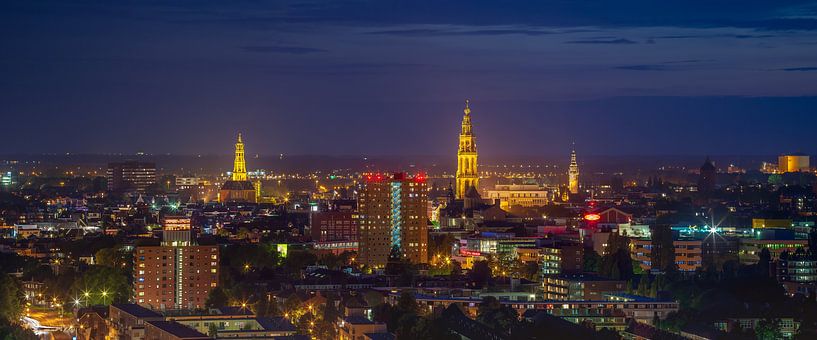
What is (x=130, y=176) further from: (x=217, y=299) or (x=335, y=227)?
(x=217, y=299)

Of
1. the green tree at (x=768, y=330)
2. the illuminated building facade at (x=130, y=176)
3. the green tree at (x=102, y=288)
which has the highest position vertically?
the illuminated building facade at (x=130, y=176)

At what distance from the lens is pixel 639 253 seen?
75.6 metres

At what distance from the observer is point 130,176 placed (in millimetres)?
176125

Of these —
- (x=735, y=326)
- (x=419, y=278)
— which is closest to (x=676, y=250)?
(x=419, y=278)

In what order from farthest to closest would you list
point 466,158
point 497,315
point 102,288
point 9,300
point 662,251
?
point 466,158
point 662,251
point 102,288
point 9,300
point 497,315

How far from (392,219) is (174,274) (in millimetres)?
18541

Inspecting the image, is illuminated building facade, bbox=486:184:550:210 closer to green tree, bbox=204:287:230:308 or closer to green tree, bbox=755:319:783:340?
green tree, bbox=204:287:230:308

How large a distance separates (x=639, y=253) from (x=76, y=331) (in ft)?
93.1

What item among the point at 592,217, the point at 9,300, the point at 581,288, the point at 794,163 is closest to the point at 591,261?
the point at 581,288

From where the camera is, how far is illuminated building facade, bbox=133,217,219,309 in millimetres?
62938

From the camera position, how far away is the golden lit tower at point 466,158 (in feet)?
385

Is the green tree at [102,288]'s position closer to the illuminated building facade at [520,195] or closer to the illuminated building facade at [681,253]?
the illuminated building facade at [681,253]

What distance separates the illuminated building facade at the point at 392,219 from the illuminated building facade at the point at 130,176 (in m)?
91.8

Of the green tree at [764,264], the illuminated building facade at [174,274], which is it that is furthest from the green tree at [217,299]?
the green tree at [764,264]
